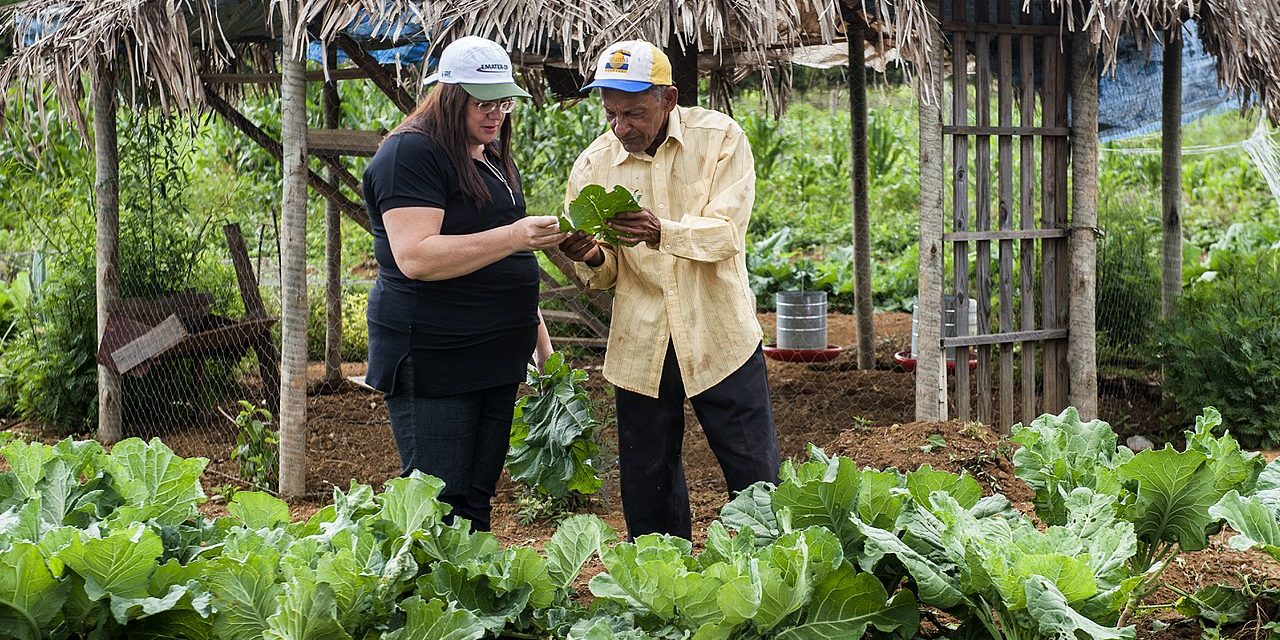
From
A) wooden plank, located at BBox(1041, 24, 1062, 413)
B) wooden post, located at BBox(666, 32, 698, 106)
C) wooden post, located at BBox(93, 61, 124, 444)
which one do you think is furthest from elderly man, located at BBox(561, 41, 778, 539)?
wooden post, located at BBox(93, 61, 124, 444)

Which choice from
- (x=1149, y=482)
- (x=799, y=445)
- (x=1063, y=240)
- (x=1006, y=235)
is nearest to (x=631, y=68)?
(x=1149, y=482)

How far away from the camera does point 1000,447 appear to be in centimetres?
513

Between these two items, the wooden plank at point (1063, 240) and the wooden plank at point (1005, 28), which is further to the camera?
the wooden plank at point (1063, 240)

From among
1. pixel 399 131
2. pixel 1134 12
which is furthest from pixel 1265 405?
pixel 399 131

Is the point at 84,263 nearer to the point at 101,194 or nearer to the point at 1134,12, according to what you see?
the point at 101,194

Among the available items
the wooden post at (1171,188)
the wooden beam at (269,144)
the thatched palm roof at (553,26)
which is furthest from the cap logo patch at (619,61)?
the wooden post at (1171,188)

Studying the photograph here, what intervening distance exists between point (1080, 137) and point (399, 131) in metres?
3.84

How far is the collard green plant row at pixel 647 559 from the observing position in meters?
2.39

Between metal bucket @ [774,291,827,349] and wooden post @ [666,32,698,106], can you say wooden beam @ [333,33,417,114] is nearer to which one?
wooden post @ [666,32,698,106]

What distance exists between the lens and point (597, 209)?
3.29 meters

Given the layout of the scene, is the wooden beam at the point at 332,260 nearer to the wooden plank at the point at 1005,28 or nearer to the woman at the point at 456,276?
the wooden plank at the point at 1005,28

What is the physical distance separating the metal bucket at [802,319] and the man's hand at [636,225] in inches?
204

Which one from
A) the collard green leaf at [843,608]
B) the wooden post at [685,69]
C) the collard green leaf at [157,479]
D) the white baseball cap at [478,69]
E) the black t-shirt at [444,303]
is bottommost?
the collard green leaf at [843,608]

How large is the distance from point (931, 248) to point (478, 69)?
2.92 metres
